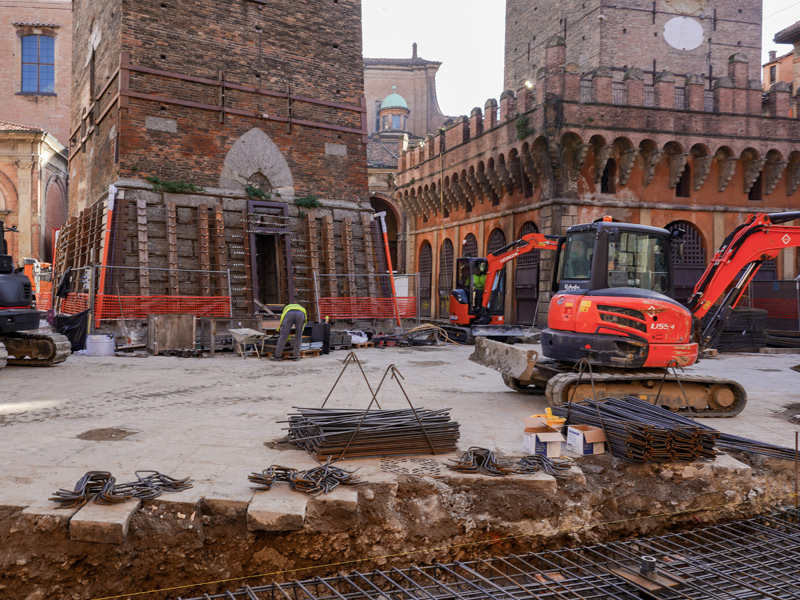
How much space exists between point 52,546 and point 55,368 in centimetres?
821

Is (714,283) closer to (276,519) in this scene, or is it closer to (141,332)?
(276,519)

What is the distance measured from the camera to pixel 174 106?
15789 mm

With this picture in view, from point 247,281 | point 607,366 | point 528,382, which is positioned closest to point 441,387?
→ point 528,382

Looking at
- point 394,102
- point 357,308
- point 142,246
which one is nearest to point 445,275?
point 357,308

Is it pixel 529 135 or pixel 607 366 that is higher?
pixel 529 135

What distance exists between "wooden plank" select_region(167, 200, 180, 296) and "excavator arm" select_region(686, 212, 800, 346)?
454 inches

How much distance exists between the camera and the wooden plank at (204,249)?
1533 cm

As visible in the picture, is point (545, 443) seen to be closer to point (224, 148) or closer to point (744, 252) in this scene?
point (744, 252)

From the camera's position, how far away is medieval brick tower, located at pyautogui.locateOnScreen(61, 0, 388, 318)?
15.2 metres

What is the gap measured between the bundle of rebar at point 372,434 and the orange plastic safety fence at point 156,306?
1008 cm

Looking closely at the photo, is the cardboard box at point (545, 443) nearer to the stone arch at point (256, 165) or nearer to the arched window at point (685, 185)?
the stone arch at point (256, 165)

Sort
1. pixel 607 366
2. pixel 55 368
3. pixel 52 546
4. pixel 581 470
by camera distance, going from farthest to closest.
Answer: pixel 55 368, pixel 607 366, pixel 581 470, pixel 52 546

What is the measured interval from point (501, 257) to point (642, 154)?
22.4ft

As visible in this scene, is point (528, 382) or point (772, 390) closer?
point (528, 382)
